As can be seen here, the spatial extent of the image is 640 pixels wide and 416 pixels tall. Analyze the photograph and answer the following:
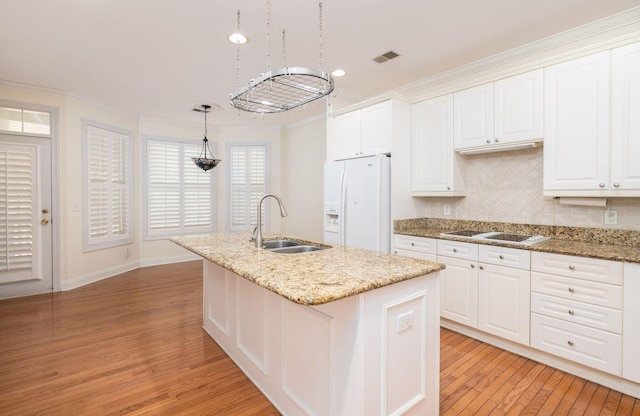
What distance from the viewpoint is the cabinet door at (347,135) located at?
372 cm

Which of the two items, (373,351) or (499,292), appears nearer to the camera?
(373,351)

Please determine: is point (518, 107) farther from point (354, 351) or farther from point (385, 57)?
point (354, 351)

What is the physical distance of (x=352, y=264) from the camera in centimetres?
170

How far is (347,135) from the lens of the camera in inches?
151

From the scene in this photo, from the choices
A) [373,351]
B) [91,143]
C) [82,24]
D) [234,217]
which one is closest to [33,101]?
[91,143]

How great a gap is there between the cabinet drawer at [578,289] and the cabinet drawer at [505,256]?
11cm

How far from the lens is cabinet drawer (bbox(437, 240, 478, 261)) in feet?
8.89

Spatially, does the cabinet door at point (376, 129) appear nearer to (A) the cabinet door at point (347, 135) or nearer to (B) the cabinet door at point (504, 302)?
(A) the cabinet door at point (347, 135)

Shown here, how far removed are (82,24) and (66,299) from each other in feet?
10.3

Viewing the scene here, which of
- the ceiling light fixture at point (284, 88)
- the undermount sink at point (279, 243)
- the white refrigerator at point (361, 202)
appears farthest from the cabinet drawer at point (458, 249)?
the ceiling light fixture at point (284, 88)

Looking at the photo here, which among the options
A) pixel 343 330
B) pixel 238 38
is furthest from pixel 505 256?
pixel 238 38

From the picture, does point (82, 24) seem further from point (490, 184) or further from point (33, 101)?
point (490, 184)

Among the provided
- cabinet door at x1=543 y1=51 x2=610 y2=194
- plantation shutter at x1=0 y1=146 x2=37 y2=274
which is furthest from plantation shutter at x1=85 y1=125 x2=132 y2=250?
cabinet door at x1=543 y1=51 x2=610 y2=194

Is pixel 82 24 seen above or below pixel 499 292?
above
